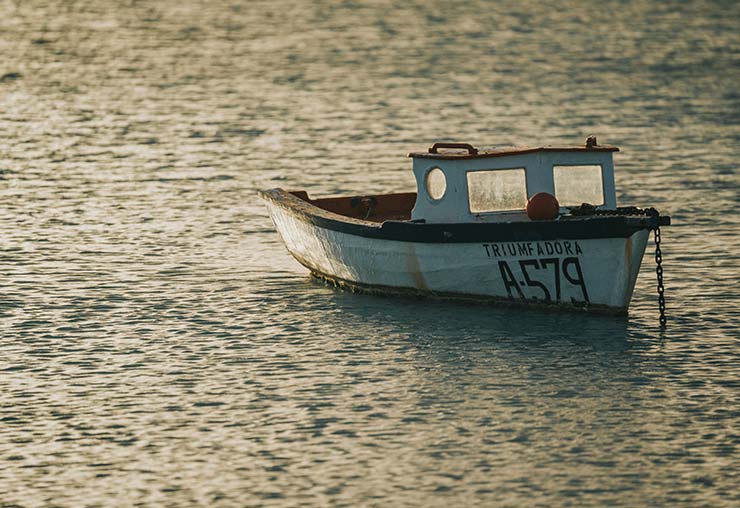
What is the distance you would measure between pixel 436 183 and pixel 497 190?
0.81m

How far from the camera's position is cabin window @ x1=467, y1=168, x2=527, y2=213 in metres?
19.6

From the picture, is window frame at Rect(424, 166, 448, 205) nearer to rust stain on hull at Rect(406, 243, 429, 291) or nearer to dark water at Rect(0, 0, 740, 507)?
rust stain on hull at Rect(406, 243, 429, 291)

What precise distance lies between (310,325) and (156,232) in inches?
284

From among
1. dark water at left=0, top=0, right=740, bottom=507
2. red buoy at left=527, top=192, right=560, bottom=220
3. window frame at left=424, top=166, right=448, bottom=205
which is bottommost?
dark water at left=0, top=0, right=740, bottom=507

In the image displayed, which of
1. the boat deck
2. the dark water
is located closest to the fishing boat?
the dark water

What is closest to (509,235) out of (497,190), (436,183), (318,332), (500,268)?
(500,268)

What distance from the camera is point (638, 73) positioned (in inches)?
1908

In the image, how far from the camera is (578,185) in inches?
771

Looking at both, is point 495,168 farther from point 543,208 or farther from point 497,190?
point 543,208

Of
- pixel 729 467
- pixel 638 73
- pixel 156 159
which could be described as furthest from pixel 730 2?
pixel 729 467

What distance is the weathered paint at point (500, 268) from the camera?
18562mm

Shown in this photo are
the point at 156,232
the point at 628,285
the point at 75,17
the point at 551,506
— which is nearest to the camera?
the point at 551,506

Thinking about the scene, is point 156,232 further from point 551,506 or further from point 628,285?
point 551,506

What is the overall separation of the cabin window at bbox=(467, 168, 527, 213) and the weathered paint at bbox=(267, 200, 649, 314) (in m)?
0.78
